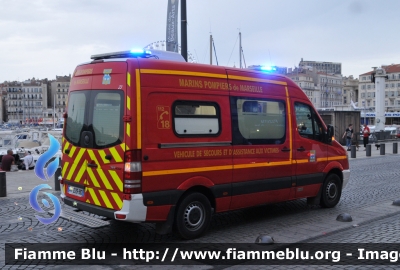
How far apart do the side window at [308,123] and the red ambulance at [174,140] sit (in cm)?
22

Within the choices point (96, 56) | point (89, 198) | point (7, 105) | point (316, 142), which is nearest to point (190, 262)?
point (89, 198)

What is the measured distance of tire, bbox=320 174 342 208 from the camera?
9867mm

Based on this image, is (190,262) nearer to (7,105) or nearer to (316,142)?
(316,142)

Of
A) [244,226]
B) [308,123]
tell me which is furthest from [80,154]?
[308,123]

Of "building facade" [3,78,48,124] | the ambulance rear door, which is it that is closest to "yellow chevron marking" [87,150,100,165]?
the ambulance rear door

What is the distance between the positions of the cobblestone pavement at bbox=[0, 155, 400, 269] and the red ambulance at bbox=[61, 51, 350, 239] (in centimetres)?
47

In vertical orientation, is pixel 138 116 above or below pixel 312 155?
above

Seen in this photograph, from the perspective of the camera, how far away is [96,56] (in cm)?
768

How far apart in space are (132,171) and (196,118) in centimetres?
149

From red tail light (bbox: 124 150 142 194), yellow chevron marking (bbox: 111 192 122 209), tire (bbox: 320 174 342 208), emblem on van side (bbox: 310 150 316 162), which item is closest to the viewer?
red tail light (bbox: 124 150 142 194)

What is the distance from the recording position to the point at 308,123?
372 inches

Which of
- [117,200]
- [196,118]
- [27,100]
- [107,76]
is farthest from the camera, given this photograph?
[27,100]

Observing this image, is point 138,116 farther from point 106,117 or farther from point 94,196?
point 94,196

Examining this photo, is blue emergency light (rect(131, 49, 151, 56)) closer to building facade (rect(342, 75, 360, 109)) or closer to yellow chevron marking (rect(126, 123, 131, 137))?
yellow chevron marking (rect(126, 123, 131, 137))
